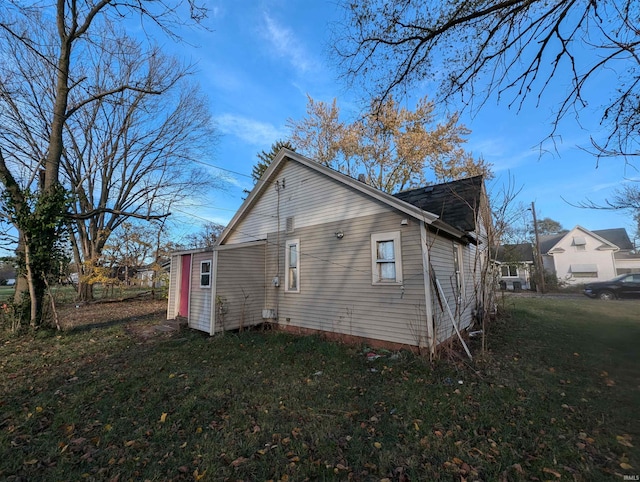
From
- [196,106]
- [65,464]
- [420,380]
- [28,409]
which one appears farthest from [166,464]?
[196,106]

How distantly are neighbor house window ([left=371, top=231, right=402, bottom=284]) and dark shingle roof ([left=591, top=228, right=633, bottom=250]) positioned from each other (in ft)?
113

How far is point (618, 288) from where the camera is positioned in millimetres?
17031

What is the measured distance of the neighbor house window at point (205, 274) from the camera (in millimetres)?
9438

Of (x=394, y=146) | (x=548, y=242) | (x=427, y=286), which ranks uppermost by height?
(x=394, y=146)

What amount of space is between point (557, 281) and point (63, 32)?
3523 cm

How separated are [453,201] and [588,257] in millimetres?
28063

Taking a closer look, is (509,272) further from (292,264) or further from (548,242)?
(292,264)

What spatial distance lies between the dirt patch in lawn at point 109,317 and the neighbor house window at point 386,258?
7481 millimetres

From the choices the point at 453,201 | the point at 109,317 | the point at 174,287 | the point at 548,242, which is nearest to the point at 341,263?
the point at 453,201

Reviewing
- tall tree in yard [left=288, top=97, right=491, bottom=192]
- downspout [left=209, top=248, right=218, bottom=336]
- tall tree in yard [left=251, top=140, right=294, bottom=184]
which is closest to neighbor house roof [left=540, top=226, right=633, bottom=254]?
tall tree in yard [left=288, top=97, right=491, bottom=192]

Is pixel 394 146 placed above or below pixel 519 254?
above

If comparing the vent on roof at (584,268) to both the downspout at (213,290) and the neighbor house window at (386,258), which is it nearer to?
the neighbor house window at (386,258)

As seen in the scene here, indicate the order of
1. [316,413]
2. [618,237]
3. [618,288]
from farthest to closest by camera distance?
[618,237]
[618,288]
[316,413]

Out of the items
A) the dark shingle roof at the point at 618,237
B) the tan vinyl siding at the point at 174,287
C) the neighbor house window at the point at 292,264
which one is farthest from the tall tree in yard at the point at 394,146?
the dark shingle roof at the point at 618,237
